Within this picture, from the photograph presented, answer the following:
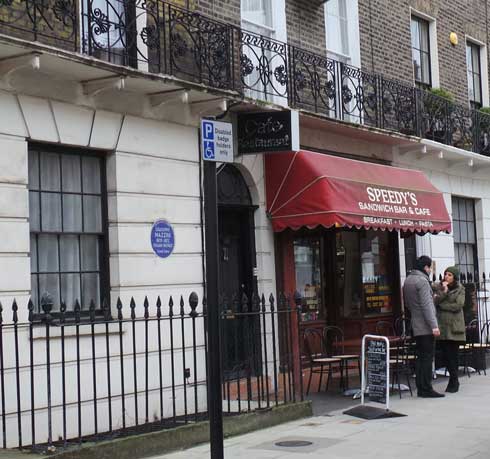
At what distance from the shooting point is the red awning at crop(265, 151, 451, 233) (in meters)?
12.1

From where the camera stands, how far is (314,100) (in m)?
13.7

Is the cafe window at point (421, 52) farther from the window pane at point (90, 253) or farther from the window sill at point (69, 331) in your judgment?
the window sill at point (69, 331)

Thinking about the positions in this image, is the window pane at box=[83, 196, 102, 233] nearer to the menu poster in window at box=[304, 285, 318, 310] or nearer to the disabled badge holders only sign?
the disabled badge holders only sign

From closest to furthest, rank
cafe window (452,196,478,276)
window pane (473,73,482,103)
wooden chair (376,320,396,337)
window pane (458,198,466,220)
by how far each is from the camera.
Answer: wooden chair (376,320,396,337) → cafe window (452,196,478,276) → window pane (458,198,466,220) → window pane (473,73,482,103)

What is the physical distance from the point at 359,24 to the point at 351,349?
19.8 ft

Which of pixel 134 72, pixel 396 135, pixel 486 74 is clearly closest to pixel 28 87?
pixel 134 72

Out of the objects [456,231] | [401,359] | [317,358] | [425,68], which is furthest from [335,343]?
[425,68]

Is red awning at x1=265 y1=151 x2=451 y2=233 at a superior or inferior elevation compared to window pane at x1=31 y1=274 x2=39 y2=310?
superior

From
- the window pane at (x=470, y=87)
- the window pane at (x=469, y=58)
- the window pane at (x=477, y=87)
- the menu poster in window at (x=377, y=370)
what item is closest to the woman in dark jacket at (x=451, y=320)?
the menu poster in window at (x=377, y=370)

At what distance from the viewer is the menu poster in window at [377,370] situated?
10.3m

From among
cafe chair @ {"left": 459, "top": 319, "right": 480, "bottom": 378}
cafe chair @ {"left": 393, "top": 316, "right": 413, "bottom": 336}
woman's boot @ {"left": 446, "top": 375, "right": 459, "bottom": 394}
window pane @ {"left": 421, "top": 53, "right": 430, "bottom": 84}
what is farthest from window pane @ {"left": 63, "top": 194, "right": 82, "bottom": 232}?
window pane @ {"left": 421, "top": 53, "right": 430, "bottom": 84}

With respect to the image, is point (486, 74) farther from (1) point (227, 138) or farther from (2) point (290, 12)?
(1) point (227, 138)

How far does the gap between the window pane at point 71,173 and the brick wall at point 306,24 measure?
5.08m

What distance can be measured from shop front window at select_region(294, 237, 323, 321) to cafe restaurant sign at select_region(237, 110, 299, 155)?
2.18 m
